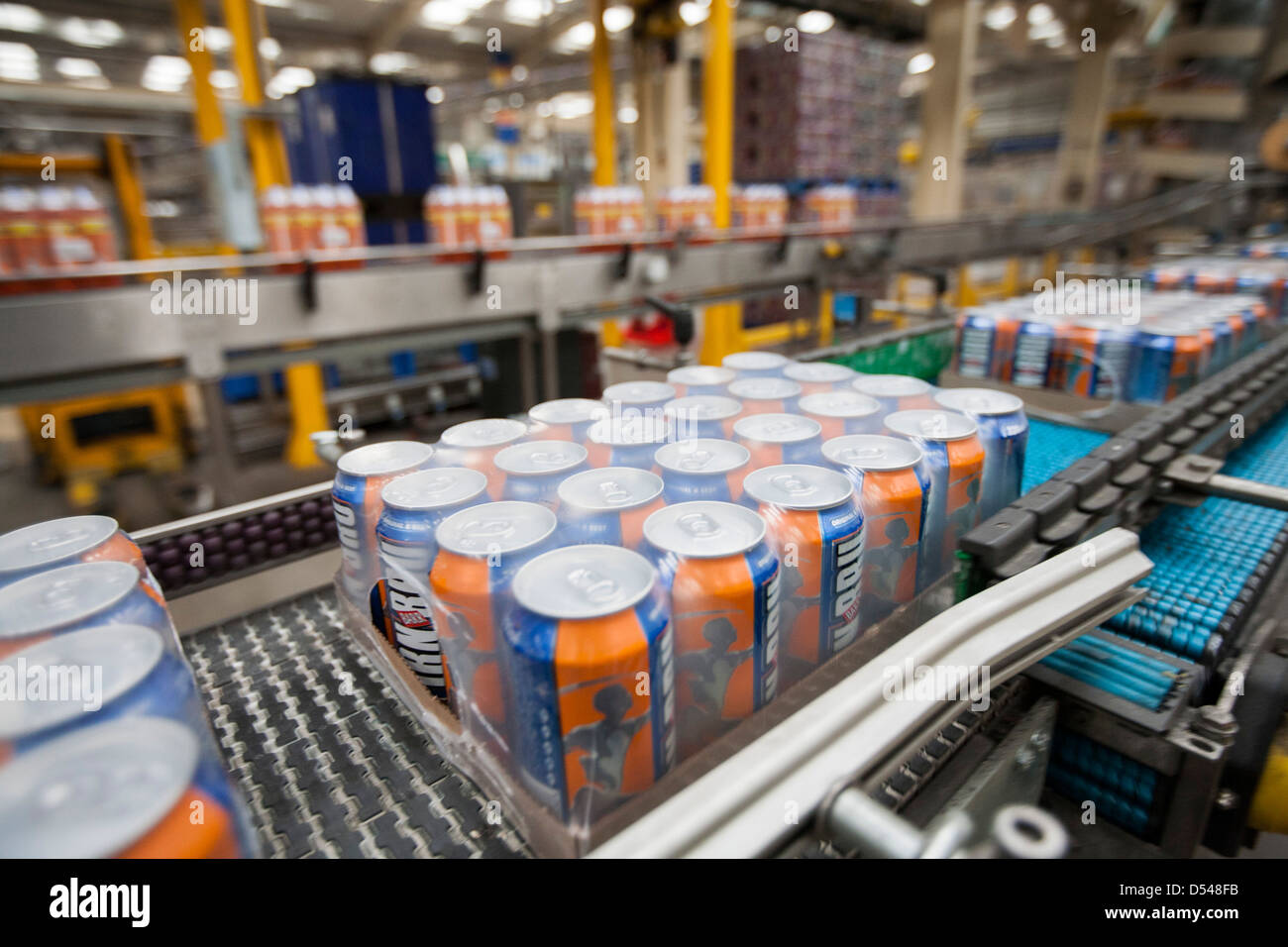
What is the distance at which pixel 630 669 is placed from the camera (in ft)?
1.68

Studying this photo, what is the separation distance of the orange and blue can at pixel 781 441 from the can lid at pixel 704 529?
18 centimetres

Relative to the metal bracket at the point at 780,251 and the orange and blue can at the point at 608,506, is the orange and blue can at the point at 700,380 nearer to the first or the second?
the orange and blue can at the point at 608,506

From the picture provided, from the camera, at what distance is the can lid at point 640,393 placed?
40.6 inches

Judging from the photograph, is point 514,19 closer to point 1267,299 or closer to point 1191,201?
point 1191,201

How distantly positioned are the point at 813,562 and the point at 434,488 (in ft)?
1.32

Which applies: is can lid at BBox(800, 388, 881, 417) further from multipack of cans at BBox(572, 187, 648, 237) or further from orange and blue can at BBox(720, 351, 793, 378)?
multipack of cans at BBox(572, 187, 648, 237)

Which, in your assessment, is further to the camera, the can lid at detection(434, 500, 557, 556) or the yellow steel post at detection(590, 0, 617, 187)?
the yellow steel post at detection(590, 0, 617, 187)

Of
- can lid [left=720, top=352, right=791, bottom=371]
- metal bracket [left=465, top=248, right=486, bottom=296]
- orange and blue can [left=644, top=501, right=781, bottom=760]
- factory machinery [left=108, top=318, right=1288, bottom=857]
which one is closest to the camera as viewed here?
factory machinery [left=108, top=318, right=1288, bottom=857]

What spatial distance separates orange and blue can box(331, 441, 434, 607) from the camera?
765 millimetres

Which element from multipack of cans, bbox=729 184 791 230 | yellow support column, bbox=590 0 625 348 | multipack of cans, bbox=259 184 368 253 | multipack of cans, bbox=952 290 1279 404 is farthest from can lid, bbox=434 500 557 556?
yellow support column, bbox=590 0 625 348

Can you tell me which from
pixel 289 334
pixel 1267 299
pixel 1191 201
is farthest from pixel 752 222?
pixel 1191 201

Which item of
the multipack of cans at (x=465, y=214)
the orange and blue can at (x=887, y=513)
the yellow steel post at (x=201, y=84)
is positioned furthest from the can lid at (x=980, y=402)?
the yellow steel post at (x=201, y=84)

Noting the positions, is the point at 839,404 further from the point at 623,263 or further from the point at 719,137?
the point at 719,137
